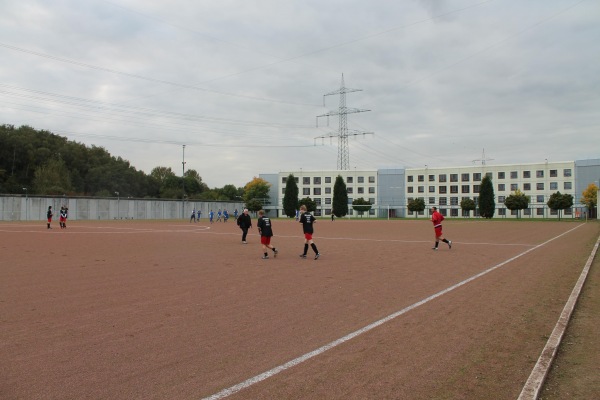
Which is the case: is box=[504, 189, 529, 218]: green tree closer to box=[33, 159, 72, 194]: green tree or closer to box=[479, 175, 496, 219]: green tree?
box=[479, 175, 496, 219]: green tree

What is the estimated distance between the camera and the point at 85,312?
24.0 ft

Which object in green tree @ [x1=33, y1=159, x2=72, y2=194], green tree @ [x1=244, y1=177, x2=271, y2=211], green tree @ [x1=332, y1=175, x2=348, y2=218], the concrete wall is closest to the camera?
the concrete wall

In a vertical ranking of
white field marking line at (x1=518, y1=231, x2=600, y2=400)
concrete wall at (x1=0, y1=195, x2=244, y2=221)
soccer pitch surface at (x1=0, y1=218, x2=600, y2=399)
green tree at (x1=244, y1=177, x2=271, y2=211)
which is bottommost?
soccer pitch surface at (x1=0, y1=218, x2=600, y2=399)

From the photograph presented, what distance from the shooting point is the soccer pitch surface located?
445cm

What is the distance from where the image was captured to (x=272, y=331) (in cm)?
631

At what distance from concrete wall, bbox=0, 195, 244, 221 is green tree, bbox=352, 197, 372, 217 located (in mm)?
29373

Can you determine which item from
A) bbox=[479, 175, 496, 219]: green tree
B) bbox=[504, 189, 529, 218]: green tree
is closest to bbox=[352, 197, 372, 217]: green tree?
bbox=[479, 175, 496, 219]: green tree

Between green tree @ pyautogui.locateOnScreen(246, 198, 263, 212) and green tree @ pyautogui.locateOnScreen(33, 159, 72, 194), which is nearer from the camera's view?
green tree @ pyautogui.locateOnScreen(33, 159, 72, 194)

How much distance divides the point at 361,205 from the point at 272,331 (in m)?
91.3

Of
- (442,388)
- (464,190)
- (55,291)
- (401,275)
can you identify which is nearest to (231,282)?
(55,291)

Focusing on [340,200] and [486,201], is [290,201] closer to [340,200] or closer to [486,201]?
[340,200]

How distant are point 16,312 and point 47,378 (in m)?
3.32

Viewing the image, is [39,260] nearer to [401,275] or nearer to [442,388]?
[401,275]

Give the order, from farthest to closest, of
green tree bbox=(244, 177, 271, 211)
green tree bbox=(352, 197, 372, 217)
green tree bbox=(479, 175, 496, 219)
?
green tree bbox=(244, 177, 271, 211) < green tree bbox=(352, 197, 372, 217) < green tree bbox=(479, 175, 496, 219)
